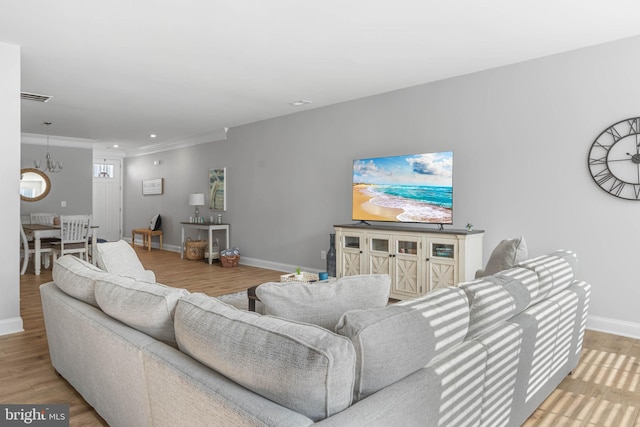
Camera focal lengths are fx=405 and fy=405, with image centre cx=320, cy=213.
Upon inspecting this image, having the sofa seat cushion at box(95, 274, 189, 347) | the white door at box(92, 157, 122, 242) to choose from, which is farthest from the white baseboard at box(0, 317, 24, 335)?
the white door at box(92, 157, 122, 242)

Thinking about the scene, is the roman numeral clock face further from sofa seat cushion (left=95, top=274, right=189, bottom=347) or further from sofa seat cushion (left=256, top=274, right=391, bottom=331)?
sofa seat cushion (left=95, top=274, right=189, bottom=347)

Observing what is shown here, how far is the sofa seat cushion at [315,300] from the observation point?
4.59 feet

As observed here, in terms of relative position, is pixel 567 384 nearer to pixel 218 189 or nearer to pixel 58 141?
pixel 218 189

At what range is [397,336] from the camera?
3.91 feet

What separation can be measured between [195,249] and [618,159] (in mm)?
6502

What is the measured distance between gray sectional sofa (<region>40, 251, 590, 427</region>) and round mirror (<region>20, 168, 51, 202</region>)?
7.41 metres

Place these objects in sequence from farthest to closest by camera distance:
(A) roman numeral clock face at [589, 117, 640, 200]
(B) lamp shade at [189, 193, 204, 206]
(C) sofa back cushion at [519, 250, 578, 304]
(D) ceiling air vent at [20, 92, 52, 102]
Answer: (B) lamp shade at [189, 193, 204, 206] → (D) ceiling air vent at [20, 92, 52, 102] → (A) roman numeral clock face at [589, 117, 640, 200] → (C) sofa back cushion at [519, 250, 578, 304]

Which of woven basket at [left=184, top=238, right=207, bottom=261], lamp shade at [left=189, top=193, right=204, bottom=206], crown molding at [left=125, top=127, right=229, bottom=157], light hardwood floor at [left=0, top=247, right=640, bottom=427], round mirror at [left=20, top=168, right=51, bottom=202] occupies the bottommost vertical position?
light hardwood floor at [left=0, top=247, right=640, bottom=427]

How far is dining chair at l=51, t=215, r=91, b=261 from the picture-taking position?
20.3ft

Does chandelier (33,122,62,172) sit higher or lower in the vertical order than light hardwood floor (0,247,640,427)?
higher

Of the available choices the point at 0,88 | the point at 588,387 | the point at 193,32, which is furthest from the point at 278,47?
the point at 588,387

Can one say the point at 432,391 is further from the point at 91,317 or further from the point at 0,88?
the point at 0,88

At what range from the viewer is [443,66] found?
13.5 ft

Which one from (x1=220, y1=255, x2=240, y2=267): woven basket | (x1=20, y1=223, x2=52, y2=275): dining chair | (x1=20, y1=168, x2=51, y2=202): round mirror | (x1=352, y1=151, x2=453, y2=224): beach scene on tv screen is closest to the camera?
(x1=352, y1=151, x2=453, y2=224): beach scene on tv screen
